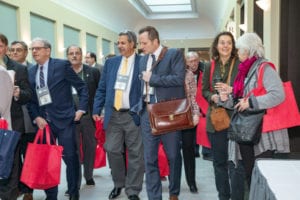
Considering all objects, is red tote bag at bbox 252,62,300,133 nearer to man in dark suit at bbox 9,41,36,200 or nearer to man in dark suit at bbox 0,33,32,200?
man in dark suit at bbox 0,33,32,200

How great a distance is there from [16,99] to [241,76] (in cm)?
177

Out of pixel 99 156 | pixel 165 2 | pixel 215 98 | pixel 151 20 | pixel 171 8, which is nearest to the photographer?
pixel 215 98

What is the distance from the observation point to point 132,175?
144 inches

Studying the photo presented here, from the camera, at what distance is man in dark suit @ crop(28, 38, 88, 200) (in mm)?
3285

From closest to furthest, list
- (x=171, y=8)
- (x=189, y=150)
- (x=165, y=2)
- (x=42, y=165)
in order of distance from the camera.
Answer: (x=42, y=165), (x=189, y=150), (x=165, y=2), (x=171, y=8)

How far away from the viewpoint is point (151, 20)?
19.9 meters

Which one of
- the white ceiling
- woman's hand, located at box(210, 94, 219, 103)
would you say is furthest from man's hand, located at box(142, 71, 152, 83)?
the white ceiling

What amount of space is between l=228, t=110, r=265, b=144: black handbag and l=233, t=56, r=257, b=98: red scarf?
0.62 ft

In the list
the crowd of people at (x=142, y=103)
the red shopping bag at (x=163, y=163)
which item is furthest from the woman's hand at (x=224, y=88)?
the red shopping bag at (x=163, y=163)

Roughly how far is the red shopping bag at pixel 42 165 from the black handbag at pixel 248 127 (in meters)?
1.45

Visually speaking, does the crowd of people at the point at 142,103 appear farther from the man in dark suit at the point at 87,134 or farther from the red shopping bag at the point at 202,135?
the man in dark suit at the point at 87,134

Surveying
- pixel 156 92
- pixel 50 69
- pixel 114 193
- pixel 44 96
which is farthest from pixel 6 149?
pixel 114 193

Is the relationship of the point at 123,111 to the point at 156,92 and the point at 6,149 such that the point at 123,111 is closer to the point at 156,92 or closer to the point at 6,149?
the point at 156,92

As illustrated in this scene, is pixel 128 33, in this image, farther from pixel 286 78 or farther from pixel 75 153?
pixel 286 78
